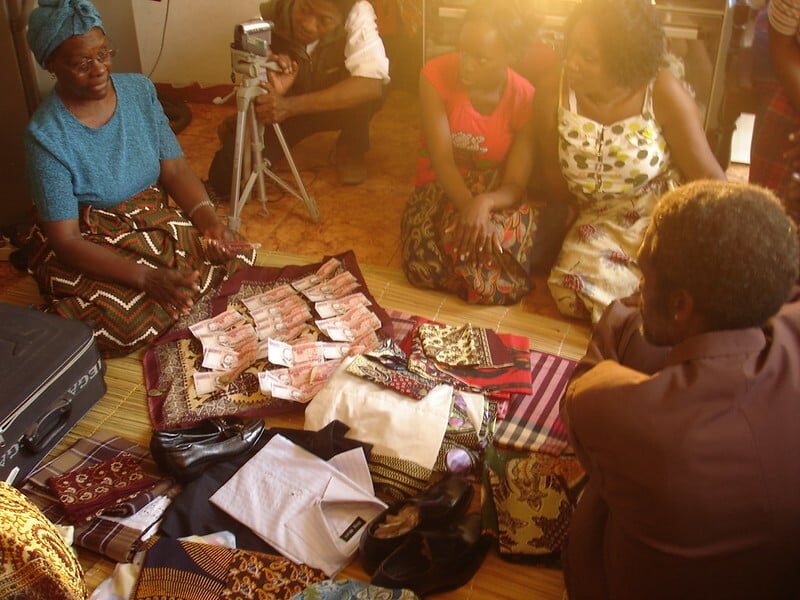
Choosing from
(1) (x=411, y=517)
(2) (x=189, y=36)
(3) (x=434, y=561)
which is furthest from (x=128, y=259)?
(2) (x=189, y=36)

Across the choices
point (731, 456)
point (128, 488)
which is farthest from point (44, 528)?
point (731, 456)

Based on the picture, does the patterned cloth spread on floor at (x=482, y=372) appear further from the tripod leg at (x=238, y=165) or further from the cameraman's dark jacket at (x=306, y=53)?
the cameraman's dark jacket at (x=306, y=53)

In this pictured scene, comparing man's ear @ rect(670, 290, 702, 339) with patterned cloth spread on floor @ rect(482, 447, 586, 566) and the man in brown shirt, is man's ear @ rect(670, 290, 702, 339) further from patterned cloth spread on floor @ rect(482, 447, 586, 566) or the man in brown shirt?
patterned cloth spread on floor @ rect(482, 447, 586, 566)

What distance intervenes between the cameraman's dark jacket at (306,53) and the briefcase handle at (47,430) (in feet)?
6.17

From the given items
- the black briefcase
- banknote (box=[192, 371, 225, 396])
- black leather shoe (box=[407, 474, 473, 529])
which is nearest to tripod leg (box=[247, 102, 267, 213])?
banknote (box=[192, 371, 225, 396])

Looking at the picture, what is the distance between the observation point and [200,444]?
2.20 meters

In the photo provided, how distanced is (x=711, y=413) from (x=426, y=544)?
834 mm

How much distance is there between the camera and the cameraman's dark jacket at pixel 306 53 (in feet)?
11.7

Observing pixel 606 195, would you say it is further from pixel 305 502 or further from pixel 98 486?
pixel 98 486

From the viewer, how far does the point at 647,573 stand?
1.49 metres

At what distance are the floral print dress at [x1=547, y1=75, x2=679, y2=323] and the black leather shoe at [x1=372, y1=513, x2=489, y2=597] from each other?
1.10 metres

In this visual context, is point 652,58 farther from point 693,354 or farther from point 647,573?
point 647,573

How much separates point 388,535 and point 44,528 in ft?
2.59

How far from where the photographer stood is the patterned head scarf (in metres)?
2.46
